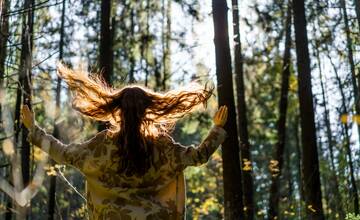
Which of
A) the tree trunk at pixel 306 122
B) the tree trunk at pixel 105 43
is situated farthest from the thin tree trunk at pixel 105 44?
the tree trunk at pixel 306 122

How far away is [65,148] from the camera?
4441 mm

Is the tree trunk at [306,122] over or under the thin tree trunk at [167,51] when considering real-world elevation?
under

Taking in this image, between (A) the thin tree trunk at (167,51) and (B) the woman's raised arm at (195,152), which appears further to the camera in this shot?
(A) the thin tree trunk at (167,51)

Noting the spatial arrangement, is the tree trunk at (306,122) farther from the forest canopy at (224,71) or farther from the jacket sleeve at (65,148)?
the jacket sleeve at (65,148)

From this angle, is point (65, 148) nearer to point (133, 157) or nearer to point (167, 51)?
point (133, 157)

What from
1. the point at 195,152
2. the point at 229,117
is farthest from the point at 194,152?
the point at 229,117

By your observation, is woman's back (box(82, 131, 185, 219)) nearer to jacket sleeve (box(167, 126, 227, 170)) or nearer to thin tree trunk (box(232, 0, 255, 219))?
jacket sleeve (box(167, 126, 227, 170))

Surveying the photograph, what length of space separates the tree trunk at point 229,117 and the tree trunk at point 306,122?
2453 millimetres

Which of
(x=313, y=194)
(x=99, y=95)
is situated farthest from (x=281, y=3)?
(x=99, y=95)

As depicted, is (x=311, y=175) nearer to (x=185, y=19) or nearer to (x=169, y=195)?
(x=185, y=19)

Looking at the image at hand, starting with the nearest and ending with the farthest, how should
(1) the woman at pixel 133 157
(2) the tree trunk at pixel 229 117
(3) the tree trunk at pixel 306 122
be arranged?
(1) the woman at pixel 133 157 → (2) the tree trunk at pixel 229 117 → (3) the tree trunk at pixel 306 122

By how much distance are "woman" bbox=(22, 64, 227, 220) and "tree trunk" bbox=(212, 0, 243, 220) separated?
5.27 meters

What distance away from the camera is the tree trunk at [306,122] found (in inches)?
483

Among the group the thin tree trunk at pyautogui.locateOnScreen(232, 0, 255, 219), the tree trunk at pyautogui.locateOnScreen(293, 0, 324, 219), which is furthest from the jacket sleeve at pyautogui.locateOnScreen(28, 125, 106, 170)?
the thin tree trunk at pyautogui.locateOnScreen(232, 0, 255, 219)
